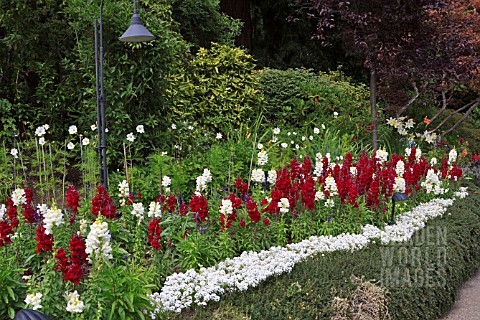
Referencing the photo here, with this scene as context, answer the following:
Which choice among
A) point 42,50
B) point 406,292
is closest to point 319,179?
point 406,292

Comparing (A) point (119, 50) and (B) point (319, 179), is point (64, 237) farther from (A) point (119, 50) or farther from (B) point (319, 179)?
(A) point (119, 50)

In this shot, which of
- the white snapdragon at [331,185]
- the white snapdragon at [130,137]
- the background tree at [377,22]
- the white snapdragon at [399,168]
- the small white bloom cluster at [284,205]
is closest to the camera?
the small white bloom cluster at [284,205]

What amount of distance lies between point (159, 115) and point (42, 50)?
7.38ft

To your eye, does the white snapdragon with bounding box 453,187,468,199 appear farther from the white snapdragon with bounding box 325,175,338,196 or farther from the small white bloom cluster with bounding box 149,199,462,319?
the white snapdragon with bounding box 325,175,338,196

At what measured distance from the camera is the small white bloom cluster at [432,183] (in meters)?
5.87

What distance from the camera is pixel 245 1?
1318 centimetres

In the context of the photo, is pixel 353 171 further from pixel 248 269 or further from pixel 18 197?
pixel 18 197

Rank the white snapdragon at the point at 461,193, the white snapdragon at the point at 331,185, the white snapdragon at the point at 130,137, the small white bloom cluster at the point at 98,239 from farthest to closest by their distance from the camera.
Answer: the white snapdragon at the point at 461,193 < the white snapdragon at the point at 130,137 < the white snapdragon at the point at 331,185 < the small white bloom cluster at the point at 98,239

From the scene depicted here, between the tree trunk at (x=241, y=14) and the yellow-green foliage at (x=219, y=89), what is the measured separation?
14.3ft

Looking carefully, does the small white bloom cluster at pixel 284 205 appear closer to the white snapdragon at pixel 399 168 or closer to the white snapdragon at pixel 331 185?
the white snapdragon at pixel 331 185

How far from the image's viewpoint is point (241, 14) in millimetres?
13062

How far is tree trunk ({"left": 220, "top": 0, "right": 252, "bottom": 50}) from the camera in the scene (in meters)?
12.9

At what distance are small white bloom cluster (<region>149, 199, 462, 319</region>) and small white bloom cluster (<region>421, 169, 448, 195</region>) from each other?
975mm

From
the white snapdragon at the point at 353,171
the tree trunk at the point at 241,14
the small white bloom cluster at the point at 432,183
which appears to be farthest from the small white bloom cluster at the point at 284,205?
the tree trunk at the point at 241,14
